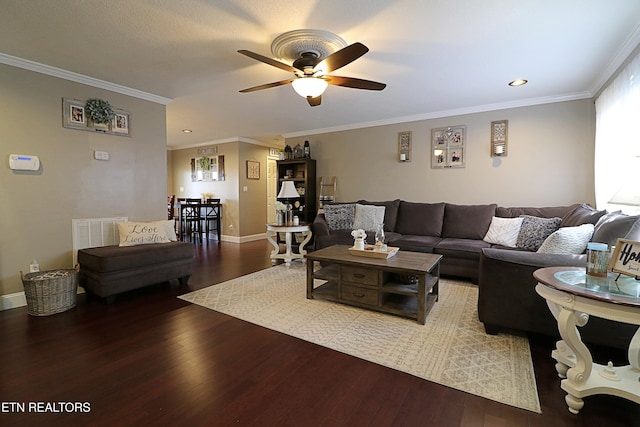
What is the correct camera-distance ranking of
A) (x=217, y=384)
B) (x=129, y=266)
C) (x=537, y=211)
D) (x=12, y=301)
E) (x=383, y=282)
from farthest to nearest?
(x=537, y=211) < (x=129, y=266) < (x=12, y=301) < (x=383, y=282) < (x=217, y=384)

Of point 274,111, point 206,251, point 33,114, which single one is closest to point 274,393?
point 33,114

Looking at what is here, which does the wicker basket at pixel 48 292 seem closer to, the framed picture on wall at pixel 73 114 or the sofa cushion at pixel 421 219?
the framed picture on wall at pixel 73 114

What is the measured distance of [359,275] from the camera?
2.70 metres

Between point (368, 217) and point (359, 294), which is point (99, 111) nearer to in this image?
point (359, 294)

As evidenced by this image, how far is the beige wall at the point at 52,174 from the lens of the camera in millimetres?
2771

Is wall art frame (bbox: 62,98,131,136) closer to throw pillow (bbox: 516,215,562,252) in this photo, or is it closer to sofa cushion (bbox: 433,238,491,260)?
sofa cushion (bbox: 433,238,491,260)

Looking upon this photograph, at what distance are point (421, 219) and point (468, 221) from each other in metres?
0.65

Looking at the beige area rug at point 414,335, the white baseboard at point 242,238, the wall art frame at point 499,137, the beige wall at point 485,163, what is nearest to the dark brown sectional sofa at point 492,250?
the beige area rug at point 414,335

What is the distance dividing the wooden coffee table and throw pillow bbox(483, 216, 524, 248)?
131cm

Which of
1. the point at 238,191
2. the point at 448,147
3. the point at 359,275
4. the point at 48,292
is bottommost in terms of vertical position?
the point at 48,292

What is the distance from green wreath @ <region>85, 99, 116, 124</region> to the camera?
128 inches

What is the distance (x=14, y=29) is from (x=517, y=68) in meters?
4.53

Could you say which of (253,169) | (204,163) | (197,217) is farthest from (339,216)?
(204,163)

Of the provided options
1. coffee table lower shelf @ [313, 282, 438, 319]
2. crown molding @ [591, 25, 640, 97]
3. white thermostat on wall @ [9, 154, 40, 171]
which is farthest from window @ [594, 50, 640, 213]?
white thermostat on wall @ [9, 154, 40, 171]
